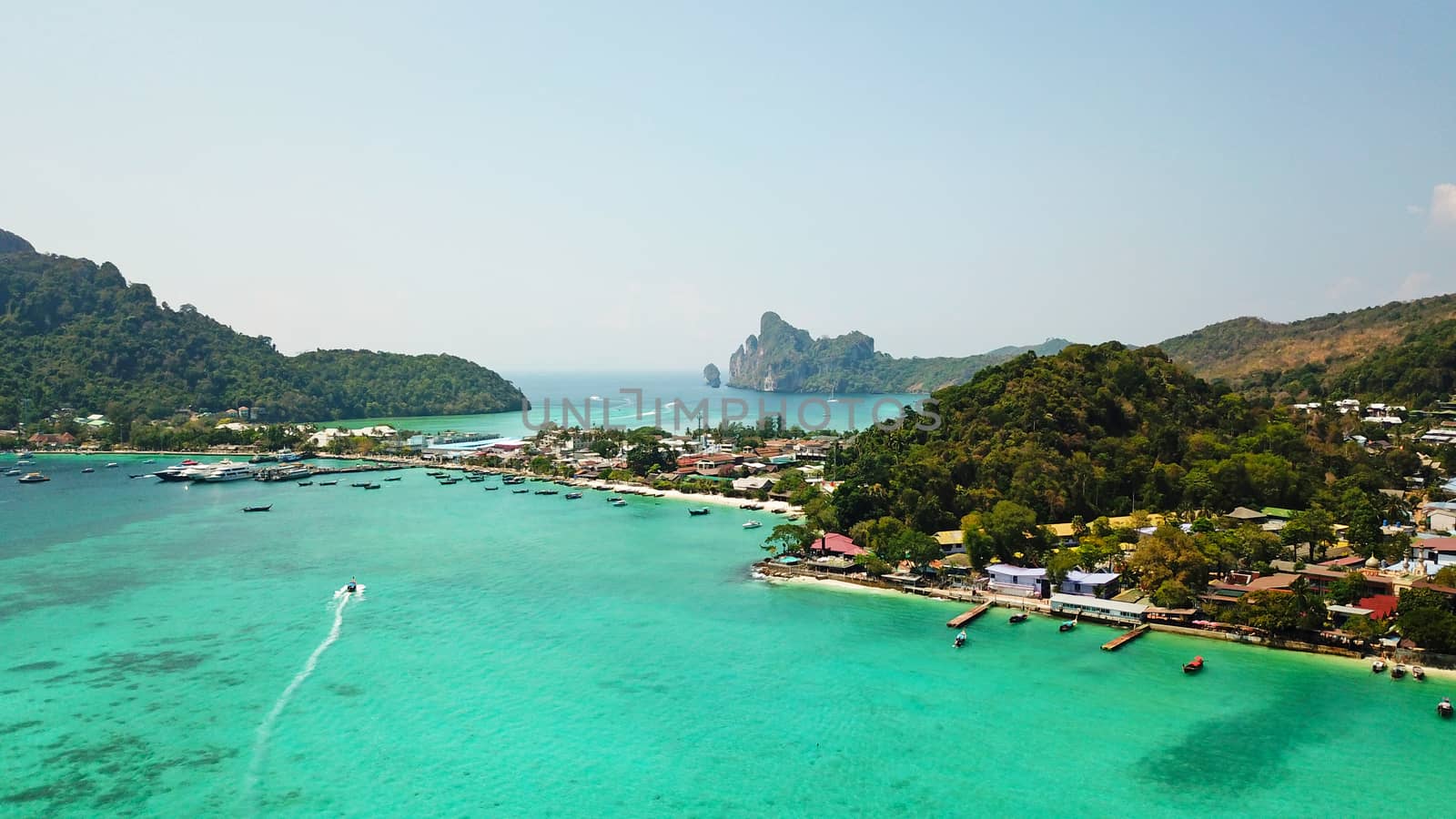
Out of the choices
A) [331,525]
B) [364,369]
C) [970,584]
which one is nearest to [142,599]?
[331,525]

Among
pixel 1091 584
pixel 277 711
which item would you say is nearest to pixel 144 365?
pixel 277 711

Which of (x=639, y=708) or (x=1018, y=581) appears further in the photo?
(x=1018, y=581)

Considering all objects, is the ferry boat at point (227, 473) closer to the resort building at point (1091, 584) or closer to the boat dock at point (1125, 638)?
the resort building at point (1091, 584)

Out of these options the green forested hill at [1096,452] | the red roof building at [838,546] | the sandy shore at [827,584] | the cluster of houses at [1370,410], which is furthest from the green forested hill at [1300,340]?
the sandy shore at [827,584]

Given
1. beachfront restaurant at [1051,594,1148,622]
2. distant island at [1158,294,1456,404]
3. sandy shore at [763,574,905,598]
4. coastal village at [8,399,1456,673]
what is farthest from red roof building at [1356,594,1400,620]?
distant island at [1158,294,1456,404]

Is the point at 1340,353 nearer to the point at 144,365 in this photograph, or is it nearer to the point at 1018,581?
the point at 1018,581

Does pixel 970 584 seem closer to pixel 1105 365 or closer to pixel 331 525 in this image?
pixel 1105 365
